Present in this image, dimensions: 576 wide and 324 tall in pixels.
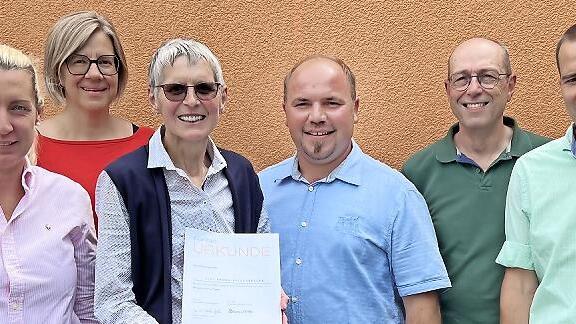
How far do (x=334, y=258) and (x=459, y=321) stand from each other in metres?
0.65

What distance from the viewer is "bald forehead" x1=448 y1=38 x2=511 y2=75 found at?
11.3 ft

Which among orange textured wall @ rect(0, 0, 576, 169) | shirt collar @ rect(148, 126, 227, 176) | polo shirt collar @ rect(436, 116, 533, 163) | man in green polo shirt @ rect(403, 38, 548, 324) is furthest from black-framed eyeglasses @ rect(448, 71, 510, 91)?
shirt collar @ rect(148, 126, 227, 176)

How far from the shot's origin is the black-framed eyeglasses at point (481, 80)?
3.40 metres

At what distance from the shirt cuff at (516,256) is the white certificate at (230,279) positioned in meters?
0.92

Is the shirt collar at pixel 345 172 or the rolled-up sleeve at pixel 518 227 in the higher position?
the shirt collar at pixel 345 172

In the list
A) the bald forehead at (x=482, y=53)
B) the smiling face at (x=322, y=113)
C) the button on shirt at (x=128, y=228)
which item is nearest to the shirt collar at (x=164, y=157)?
the button on shirt at (x=128, y=228)

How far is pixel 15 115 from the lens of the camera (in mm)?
2490

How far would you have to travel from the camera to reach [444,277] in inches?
118

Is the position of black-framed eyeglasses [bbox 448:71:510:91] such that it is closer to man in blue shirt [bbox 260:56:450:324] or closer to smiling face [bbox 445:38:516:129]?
smiling face [bbox 445:38:516:129]

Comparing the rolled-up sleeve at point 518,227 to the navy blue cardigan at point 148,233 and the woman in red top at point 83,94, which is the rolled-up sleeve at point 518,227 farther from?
the woman in red top at point 83,94

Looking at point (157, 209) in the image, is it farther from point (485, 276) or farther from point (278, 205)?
point (485, 276)

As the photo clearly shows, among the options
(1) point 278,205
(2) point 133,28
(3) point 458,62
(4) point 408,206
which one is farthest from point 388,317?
(2) point 133,28

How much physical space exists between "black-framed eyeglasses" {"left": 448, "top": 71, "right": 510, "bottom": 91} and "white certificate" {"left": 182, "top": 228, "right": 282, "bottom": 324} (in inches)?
50.9

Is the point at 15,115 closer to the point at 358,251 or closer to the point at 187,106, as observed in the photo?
the point at 187,106
